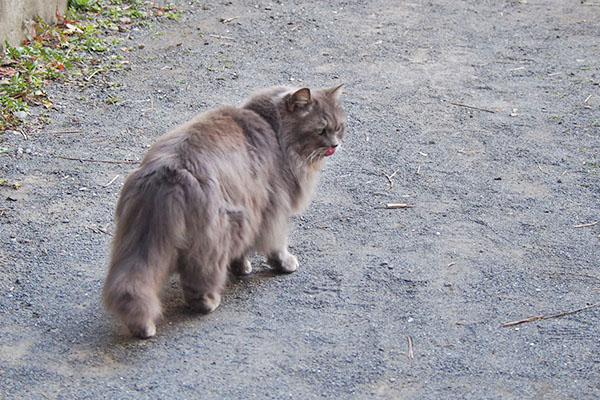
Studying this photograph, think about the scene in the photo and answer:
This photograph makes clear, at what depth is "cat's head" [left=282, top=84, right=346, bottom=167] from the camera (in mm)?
4277

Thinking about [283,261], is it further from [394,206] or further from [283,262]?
[394,206]

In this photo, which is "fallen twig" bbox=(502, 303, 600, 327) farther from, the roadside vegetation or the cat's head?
the roadside vegetation

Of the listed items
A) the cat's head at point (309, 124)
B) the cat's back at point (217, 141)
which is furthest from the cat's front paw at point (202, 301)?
the cat's head at point (309, 124)

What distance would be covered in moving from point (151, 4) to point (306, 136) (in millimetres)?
4815

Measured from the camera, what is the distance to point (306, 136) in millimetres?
4297

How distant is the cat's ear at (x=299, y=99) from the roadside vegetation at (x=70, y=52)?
2783mm

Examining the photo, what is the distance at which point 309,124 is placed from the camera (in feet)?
14.0

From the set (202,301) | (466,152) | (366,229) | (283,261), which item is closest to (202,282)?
(202,301)

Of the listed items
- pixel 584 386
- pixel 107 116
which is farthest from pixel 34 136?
pixel 584 386

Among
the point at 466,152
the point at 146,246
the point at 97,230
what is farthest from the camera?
the point at 466,152

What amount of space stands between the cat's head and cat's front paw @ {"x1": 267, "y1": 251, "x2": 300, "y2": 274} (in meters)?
0.56

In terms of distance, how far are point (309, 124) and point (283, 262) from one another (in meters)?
0.80

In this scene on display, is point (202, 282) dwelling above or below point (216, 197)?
below

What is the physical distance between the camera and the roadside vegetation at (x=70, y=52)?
6.33m
